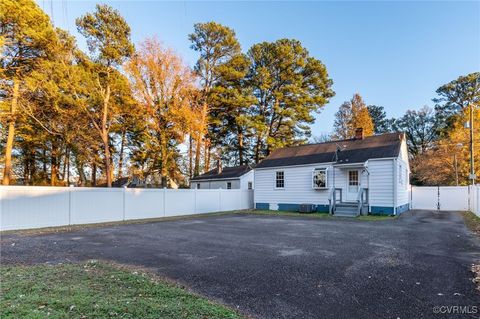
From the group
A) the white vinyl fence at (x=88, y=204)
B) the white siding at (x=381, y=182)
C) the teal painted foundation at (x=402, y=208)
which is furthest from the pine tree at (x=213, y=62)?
the teal painted foundation at (x=402, y=208)

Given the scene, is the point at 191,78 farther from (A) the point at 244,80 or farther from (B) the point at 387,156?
(B) the point at 387,156

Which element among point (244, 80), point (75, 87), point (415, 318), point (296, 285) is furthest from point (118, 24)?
point (415, 318)

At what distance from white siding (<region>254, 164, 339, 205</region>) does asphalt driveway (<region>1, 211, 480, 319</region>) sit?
776 centimetres

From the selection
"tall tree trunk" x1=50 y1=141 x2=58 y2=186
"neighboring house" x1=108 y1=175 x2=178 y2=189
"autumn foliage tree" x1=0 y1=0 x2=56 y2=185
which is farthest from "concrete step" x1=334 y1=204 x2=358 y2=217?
"tall tree trunk" x1=50 y1=141 x2=58 y2=186

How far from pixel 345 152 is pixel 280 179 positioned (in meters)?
4.84

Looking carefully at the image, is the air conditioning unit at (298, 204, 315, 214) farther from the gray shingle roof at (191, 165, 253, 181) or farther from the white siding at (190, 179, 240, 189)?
the gray shingle roof at (191, 165, 253, 181)

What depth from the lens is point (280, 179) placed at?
1988 cm

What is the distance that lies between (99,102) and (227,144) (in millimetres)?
15289

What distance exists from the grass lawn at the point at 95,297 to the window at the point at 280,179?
1552 centimetres

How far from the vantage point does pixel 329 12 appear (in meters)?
15.1

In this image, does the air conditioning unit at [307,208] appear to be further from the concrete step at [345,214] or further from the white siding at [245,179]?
the white siding at [245,179]

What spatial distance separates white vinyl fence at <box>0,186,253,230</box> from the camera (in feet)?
35.1

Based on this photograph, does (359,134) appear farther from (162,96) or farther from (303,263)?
(162,96)

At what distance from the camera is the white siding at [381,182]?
48.9ft
